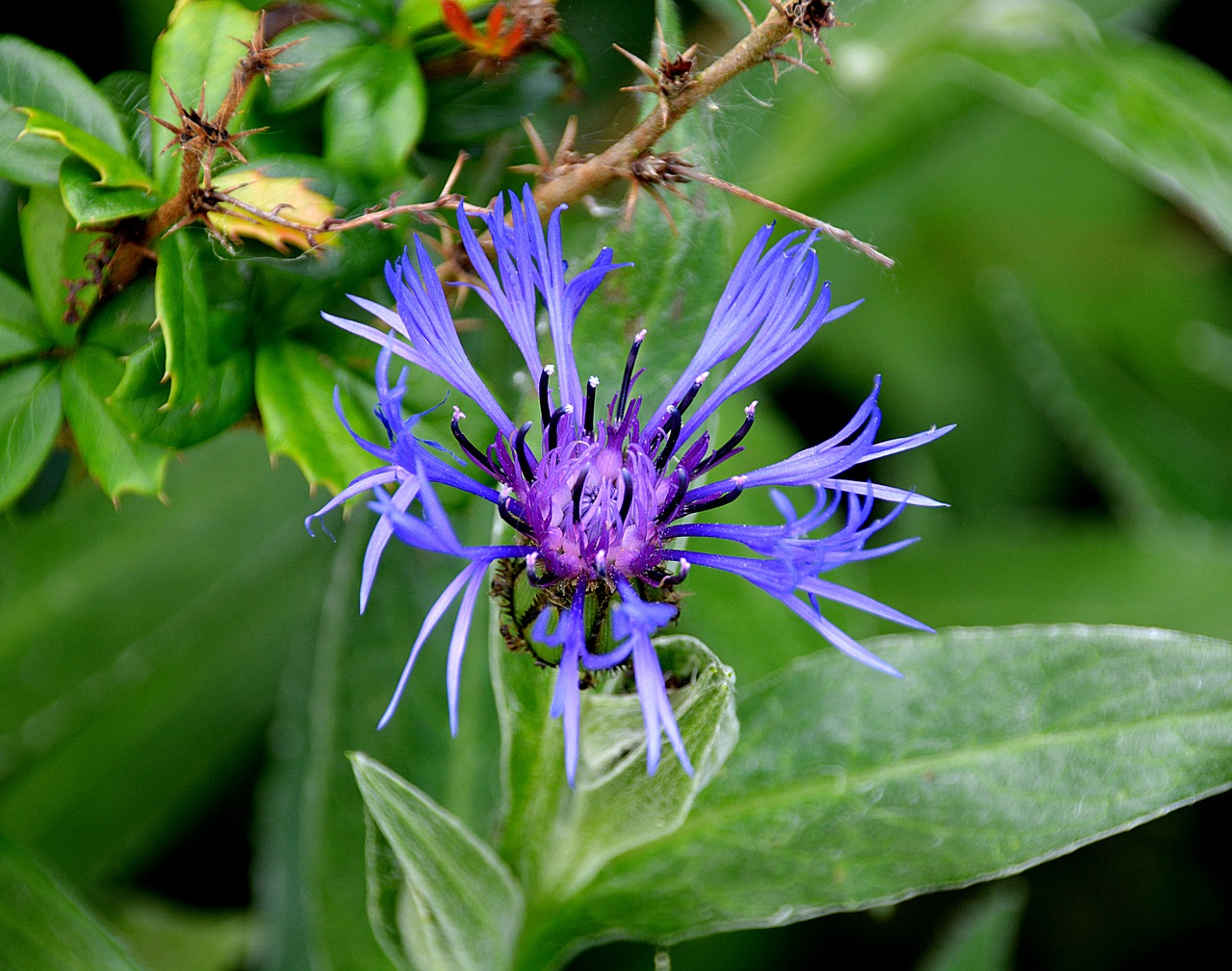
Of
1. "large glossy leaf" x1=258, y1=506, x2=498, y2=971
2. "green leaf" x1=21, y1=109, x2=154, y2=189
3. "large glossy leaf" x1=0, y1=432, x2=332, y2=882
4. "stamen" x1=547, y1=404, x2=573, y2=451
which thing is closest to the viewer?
"green leaf" x1=21, y1=109, x2=154, y2=189

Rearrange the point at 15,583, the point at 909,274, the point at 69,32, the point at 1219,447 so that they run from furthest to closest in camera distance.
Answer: the point at 909,274 < the point at 1219,447 < the point at 69,32 < the point at 15,583

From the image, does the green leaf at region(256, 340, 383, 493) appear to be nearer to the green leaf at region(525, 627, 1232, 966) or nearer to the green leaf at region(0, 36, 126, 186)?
the green leaf at region(0, 36, 126, 186)

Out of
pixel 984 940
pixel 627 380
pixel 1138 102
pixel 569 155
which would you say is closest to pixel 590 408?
pixel 627 380

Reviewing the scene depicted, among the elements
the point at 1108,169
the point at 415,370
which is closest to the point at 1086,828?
the point at 415,370

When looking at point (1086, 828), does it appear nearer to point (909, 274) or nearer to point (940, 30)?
point (940, 30)

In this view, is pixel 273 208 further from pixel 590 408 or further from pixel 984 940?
pixel 984 940

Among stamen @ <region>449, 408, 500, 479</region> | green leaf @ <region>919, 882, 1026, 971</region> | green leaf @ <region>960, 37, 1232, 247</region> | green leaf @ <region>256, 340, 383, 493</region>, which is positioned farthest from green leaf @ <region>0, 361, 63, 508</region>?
green leaf @ <region>960, 37, 1232, 247</region>
